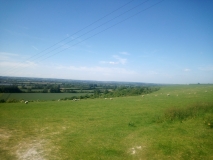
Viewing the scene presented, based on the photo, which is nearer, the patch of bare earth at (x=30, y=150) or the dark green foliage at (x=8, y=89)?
the patch of bare earth at (x=30, y=150)

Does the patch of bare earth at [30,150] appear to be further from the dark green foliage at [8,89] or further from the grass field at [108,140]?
the dark green foliage at [8,89]

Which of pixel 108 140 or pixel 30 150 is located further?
pixel 108 140

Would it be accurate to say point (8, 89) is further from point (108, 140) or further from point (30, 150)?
point (108, 140)

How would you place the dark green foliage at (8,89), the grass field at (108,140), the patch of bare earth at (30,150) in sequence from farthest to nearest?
the dark green foliage at (8,89) → the grass field at (108,140) → the patch of bare earth at (30,150)

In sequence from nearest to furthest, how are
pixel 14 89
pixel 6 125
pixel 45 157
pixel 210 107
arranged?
pixel 45 157, pixel 6 125, pixel 210 107, pixel 14 89

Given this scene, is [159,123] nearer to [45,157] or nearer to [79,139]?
[79,139]

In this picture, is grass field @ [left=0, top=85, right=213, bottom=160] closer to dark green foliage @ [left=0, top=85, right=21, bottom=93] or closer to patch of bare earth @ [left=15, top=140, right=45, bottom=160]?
patch of bare earth @ [left=15, top=140, right=45, bottom=160]

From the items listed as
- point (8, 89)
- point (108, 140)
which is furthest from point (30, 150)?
point (8, 89)

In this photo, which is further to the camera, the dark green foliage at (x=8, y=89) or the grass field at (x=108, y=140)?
the dark green foliage at (x=8, y=89)

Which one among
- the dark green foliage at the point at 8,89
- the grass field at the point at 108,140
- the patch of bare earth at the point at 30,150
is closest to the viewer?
A: the patch of bare earth at the point at 30,150

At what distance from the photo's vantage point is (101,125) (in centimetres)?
1423

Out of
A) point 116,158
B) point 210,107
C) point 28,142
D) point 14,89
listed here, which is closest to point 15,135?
point 28,142

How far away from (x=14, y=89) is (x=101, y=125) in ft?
213

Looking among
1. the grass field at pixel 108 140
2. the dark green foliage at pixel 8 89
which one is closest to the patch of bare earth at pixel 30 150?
the grass field at pixel 108 140
